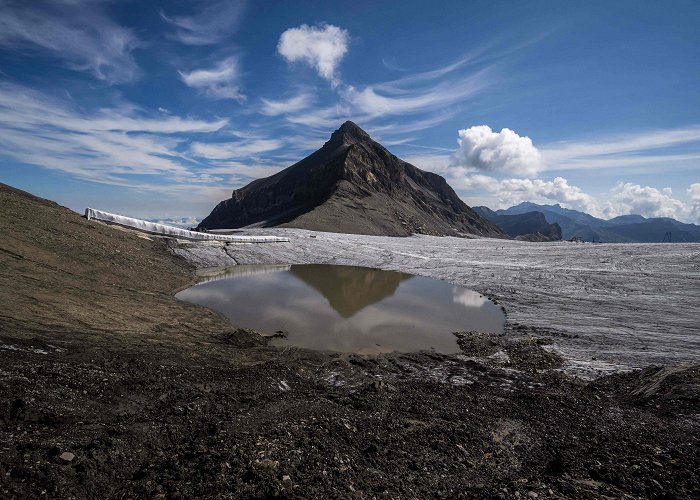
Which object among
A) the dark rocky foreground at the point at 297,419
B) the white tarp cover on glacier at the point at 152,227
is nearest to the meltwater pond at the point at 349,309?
the dark rocky foreground at the point at 297,419

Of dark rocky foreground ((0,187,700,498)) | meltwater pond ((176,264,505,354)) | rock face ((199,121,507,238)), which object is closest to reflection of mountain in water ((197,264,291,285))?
meltwater pond ((176,264,505,354))

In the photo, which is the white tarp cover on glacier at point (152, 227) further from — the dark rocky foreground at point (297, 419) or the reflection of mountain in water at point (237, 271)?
the dark rocky foreground at point (297, 419)

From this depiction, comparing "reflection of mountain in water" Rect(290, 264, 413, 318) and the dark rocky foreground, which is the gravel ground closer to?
"reflection of mountain in water" Rect(290, 264, 413, 318)

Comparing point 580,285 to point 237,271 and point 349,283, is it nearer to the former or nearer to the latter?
point 349,283

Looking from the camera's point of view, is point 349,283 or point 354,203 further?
point 354,203

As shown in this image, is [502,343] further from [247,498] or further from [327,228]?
[327,228]

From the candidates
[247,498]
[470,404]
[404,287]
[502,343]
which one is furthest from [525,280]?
[247,498]

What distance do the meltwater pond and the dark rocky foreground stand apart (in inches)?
111

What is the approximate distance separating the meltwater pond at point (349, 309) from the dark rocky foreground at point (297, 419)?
283 cm

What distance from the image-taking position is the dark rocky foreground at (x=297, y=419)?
7348 mm

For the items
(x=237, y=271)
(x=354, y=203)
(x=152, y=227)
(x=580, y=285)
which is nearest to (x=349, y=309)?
(x=237, y=271)

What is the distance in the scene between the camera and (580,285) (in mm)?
37531

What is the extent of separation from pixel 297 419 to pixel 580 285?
37.7 metres

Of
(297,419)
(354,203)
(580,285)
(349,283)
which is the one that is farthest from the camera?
(354,203)
